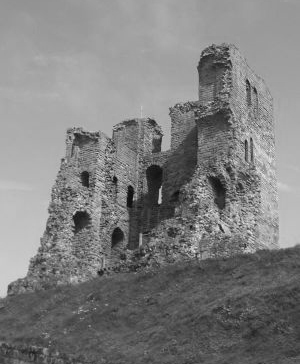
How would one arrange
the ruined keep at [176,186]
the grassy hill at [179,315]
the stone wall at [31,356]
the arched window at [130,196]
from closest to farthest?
the stone wall at [31,356] < the grassy hill at [179,315] < the ruined keep at [176,186] < the arched window at [130,196]

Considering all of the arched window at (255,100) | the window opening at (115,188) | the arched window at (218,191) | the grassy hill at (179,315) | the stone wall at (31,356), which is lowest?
the stone wall at (31,356)

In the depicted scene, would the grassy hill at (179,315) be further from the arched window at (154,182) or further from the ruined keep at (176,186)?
the arched window at (154,182)

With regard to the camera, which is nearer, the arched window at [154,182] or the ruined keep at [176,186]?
the ruined keep at [176,186]

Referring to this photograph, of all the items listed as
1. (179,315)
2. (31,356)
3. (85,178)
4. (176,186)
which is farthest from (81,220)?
(31,356)

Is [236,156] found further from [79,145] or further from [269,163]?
[79,145]

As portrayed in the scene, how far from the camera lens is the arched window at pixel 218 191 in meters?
19.7

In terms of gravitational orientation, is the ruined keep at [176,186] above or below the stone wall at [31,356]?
above

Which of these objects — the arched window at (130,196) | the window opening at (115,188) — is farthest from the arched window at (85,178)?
the arched window at (130,196)

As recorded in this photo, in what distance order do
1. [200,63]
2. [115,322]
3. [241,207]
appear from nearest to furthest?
[115,322]
[241,207]
[200,63]

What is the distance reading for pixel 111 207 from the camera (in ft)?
77.2

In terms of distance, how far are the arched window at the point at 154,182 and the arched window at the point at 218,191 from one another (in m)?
6.33

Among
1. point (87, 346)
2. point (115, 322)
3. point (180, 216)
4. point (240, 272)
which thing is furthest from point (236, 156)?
point (87, 346)

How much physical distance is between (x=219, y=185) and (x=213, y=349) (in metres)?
10.4

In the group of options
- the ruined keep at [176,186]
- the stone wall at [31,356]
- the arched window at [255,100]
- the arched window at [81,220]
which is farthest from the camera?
the arched window at [255,100]
